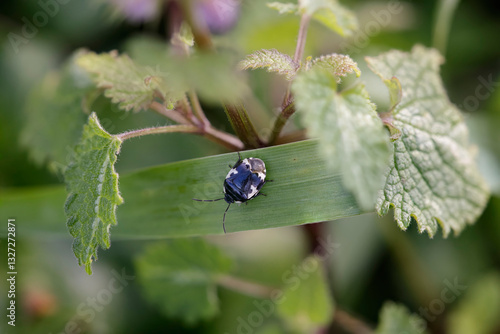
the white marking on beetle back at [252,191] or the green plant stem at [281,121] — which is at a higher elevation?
the green plant stem at [281,121]

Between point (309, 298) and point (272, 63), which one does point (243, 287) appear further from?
point (272, 63)

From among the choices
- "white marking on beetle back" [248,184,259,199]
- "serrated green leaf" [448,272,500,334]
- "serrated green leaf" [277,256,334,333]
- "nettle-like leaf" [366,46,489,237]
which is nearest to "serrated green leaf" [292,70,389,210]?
"nettle-like leaf" [366,46,489,237]

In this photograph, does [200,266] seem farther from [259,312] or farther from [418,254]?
[418,254]

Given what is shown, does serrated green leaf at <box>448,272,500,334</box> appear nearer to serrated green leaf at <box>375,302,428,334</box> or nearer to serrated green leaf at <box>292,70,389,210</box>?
serrated green leaf at <box>375,302,428,334</box>

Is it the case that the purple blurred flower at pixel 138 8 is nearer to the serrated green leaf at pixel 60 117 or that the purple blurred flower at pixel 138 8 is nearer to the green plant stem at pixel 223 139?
the serrated green leaf at pixel 60 117

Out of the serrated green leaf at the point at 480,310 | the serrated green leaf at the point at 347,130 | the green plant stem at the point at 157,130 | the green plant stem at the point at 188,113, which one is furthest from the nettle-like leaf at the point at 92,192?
the serrated green leaf at the point at 480,310

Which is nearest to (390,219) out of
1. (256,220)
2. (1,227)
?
(256,220)
